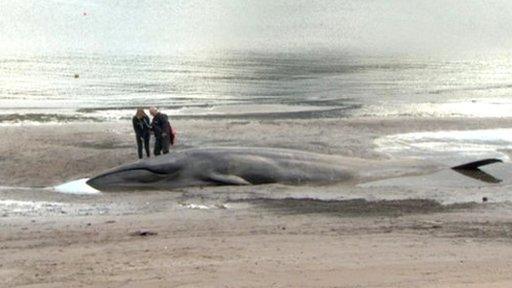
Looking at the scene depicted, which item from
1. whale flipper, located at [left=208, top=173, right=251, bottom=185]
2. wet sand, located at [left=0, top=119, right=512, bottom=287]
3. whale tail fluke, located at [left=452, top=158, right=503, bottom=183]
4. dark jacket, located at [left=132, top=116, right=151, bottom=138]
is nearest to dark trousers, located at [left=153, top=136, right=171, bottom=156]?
dark jacket, located at [left=132, top=116, right=151, bottom=138]

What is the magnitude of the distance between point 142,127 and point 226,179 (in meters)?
4.52

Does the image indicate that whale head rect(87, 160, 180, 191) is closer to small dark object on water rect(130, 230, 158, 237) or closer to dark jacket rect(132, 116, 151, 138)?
dark jacket rect(132, 116, 151, 138)

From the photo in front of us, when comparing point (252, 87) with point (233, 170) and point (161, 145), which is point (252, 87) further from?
point (233, 170)

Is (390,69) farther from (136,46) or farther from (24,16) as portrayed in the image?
(24,16)

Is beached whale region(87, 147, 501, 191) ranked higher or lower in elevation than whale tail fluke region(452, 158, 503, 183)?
higher

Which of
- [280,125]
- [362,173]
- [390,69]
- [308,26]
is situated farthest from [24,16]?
[362,173]

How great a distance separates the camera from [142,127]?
985 inches

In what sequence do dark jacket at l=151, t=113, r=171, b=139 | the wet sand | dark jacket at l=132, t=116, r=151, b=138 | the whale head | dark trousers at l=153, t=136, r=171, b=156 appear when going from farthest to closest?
1. dark jacket at l=132, t=116, r=151, b=138
2. dark trousers at l=153, t=136, r=171, b=156
3. dark jacket at l=151, t=113, r=171, b=139
4. the whale head
5. the wet sand

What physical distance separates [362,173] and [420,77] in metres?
36.2

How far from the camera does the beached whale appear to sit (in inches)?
837

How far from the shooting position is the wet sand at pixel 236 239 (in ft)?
40.0

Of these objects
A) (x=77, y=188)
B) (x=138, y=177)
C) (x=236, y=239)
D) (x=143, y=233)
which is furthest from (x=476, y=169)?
(x=143, y=233)

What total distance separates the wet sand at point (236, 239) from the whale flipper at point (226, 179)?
1.56 feet

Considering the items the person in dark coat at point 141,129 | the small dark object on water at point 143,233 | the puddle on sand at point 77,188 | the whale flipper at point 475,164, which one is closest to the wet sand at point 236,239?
the small dark object on water at point 143,233
